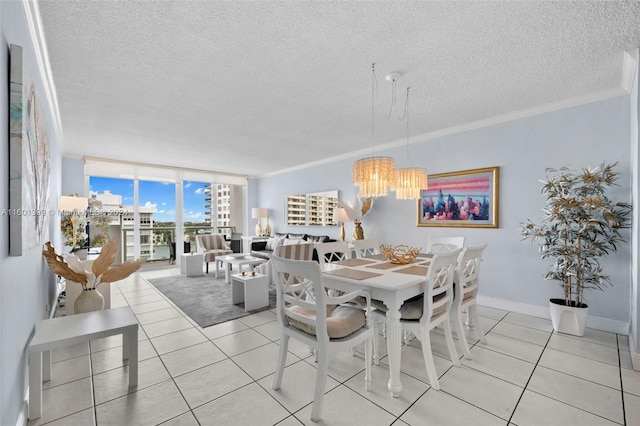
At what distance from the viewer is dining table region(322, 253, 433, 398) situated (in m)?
1.88

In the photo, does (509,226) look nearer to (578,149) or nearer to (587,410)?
(578,149)

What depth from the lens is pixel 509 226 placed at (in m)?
3.53

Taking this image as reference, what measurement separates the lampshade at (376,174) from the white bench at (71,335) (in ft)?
7.06

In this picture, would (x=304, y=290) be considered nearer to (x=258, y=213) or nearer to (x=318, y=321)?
(x=318, y=321)

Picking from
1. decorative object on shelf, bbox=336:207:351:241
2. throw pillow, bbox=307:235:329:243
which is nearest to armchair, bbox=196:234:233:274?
throw pillow, bbox=307:235:329:243

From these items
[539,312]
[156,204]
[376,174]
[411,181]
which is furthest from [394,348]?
[156,204]

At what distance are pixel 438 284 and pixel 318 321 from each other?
1042 millimetres

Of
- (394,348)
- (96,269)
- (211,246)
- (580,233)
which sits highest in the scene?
(580,233)

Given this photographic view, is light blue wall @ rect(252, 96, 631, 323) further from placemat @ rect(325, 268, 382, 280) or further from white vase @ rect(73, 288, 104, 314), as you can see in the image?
white vase @ rect(73, 288, 104, 314)

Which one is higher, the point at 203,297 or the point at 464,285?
the point at 464,285

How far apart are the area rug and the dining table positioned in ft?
5.83

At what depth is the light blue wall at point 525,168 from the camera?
2.85 meters

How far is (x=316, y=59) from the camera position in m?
2.29

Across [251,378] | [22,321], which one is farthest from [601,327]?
[22,321]
